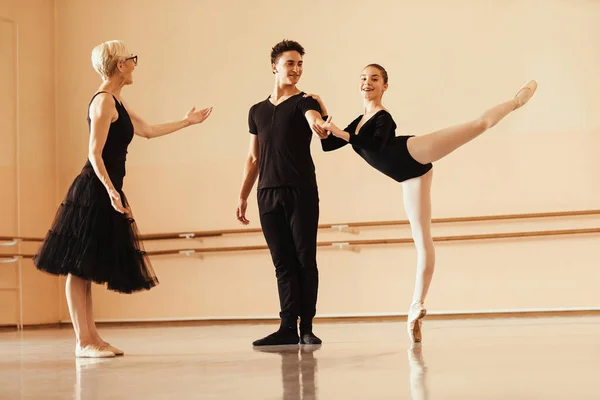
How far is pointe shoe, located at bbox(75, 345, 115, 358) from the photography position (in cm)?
322

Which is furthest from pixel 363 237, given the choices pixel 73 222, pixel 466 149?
pixel 73 222

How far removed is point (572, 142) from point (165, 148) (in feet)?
10.1

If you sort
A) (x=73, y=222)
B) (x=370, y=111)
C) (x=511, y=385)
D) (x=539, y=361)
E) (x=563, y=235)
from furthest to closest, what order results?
(x=563, y=235), (x=370, y=111), (x=73, y=222), (x=539, y=361), (x=511, y=385)

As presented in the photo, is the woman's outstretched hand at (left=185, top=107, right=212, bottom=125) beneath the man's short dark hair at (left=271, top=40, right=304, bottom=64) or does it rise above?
beneath

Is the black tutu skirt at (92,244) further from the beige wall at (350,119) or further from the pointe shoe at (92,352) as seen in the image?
the beige wall at (350,119)

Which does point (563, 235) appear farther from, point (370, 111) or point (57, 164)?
point (57, 164)

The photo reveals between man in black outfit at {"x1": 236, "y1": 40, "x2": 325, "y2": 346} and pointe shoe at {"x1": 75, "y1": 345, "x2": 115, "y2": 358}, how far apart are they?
0.69 meters

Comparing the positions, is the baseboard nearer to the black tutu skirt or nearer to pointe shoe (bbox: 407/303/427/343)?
pointe shoe (bbox: 407/303/427/343)

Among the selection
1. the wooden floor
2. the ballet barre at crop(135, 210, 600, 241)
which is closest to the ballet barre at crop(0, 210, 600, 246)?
the ballet barre at crop(135, 210, 600, 241)

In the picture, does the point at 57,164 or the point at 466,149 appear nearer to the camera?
the point at 466,149

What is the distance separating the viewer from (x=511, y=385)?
201cm

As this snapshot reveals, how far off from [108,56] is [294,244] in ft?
3.76

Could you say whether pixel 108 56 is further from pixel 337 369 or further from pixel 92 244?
pixel 337 369

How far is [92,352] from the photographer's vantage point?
323 centimetres
